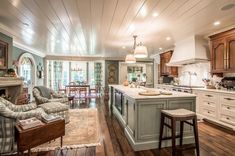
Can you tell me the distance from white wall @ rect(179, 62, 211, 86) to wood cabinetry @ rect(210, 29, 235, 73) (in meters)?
0.64

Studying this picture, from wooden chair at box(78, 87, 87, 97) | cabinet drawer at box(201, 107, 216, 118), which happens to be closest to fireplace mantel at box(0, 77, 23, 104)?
wooden chair at box(78, 87, 87, 97)

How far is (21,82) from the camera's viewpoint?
177 inches

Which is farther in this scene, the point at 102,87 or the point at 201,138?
the point at 102,87

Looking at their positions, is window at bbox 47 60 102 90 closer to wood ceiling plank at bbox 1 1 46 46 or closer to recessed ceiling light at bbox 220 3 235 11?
wood ceiling plank at bbox 1 1 46 46

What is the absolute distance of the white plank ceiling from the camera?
2.48 metres

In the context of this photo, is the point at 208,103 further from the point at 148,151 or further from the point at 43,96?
the point at 43,96

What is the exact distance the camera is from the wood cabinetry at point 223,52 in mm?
3650

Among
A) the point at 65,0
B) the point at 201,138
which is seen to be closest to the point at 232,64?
the point at 201,138

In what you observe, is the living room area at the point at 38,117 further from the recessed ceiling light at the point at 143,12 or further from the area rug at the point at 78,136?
the recessed ceiling light at the point at 143,12

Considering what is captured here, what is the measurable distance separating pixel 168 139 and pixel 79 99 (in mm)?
4823

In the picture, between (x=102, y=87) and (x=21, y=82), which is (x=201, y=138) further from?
(x=102, y=87)

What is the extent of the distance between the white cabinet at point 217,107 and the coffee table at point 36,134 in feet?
12.1

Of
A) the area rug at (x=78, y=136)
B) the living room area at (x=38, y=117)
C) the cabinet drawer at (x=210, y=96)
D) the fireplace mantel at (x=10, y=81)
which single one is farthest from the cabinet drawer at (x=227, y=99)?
the fireplace mantel at (x=10, y=81)

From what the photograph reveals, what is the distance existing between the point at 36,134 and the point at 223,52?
4576 millimetres
